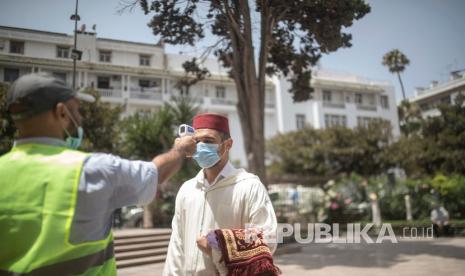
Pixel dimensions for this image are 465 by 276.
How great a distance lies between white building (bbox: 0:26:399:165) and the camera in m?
7.37

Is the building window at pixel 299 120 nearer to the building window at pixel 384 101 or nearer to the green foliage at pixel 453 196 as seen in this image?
the building window at pixel 384 101

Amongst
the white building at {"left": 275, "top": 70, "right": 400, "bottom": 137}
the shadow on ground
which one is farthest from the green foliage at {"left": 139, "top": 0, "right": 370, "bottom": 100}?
the white building at {"left": 275, "top": 70, "right": 400, "bottom": 137}

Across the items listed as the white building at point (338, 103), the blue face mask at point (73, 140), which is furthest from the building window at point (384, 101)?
the blue face mask at point (73, 140)

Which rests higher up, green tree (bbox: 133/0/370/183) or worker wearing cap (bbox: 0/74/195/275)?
green tree (bbox: 133/0/370/183)

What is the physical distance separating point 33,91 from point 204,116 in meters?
1.65

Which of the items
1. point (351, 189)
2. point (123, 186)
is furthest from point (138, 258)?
point (351, 189)

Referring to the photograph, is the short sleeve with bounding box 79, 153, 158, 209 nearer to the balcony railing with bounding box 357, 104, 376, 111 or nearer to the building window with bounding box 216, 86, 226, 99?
the building window with bounding box 216, 86, 226, 99

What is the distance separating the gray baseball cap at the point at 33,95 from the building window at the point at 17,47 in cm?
585

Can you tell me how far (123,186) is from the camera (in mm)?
1610

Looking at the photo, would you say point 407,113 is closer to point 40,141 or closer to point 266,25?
point 266,25

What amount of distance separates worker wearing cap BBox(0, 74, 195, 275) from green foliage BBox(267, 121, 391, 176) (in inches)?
1239

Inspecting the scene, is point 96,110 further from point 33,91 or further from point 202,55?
point 33,91

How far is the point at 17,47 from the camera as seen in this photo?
678 centimetres

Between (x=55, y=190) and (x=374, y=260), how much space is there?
8775mm
